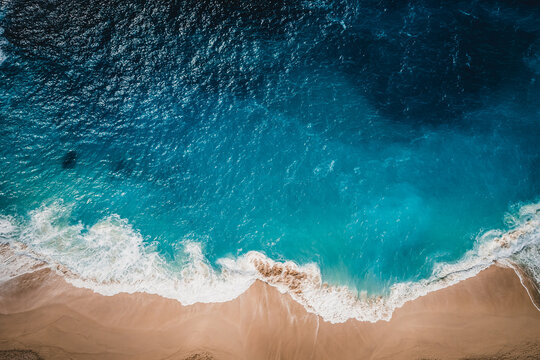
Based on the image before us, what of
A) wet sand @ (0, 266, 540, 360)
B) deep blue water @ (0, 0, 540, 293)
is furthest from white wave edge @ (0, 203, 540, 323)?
deep blue water @ (0, 0, 540, 293)

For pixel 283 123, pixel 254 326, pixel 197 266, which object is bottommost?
pixel 254 326

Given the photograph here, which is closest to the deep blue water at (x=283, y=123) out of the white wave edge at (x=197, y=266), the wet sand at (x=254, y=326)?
the white wave edge at (x=197, y=266)

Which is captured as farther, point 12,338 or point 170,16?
point 170,16

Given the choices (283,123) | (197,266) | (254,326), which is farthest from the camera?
(283,123)

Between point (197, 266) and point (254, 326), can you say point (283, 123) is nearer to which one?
point (197, 266)

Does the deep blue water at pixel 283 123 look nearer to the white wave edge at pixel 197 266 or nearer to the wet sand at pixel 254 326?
the white wave edge at pixel 197 266

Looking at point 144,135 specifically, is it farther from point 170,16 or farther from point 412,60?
point 412,60

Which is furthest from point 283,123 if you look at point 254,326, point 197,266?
point 254,326

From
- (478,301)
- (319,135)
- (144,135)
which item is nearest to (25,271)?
(144,135)
